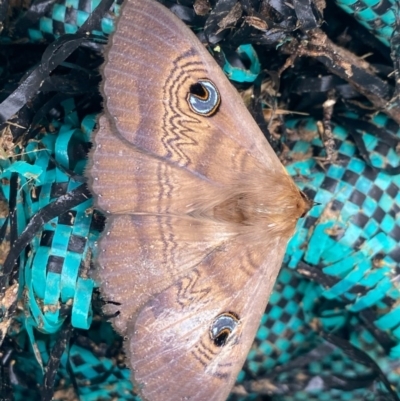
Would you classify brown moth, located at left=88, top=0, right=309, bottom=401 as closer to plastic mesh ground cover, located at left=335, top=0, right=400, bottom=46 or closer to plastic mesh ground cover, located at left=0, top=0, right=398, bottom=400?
plastic mesh ground cover, located at left=0, top=0, right=398, bottom=400

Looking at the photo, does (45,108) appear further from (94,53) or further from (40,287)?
(40,287)

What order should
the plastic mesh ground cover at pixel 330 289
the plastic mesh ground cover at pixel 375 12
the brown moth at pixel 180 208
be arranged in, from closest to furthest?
1. the brown moth at pixel 180 208
2. the plastic mesh ground cover at pixel 375 12
3. the plastic mesh ground cover at pixel 330 289

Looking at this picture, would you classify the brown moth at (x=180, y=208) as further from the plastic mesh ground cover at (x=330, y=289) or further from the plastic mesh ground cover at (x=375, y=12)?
the plastic mesh ground cover at (x=375, y=12)

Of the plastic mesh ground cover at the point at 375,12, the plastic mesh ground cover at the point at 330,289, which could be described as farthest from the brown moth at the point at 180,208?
the plastic mesh ground cover at the point at 375,12

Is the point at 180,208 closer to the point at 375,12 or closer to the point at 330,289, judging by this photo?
the point at 330,289

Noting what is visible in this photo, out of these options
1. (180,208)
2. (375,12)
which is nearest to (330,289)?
(180,208)

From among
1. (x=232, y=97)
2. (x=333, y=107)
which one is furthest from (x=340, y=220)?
(x=232, y=97)

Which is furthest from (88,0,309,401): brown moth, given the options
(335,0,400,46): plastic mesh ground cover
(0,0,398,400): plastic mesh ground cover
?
(335,0,400,46): plastic mesh ground cover

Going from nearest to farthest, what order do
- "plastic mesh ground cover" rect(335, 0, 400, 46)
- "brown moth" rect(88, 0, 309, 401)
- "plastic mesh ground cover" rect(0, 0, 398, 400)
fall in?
1. "brown moth" rect(88, 0, 309, 401)
2. "plastic mesh ground cover" rect(335, 0, 400, 46)
3. "plastic mesh ground cover" rect(0, 0, 398, 400)
